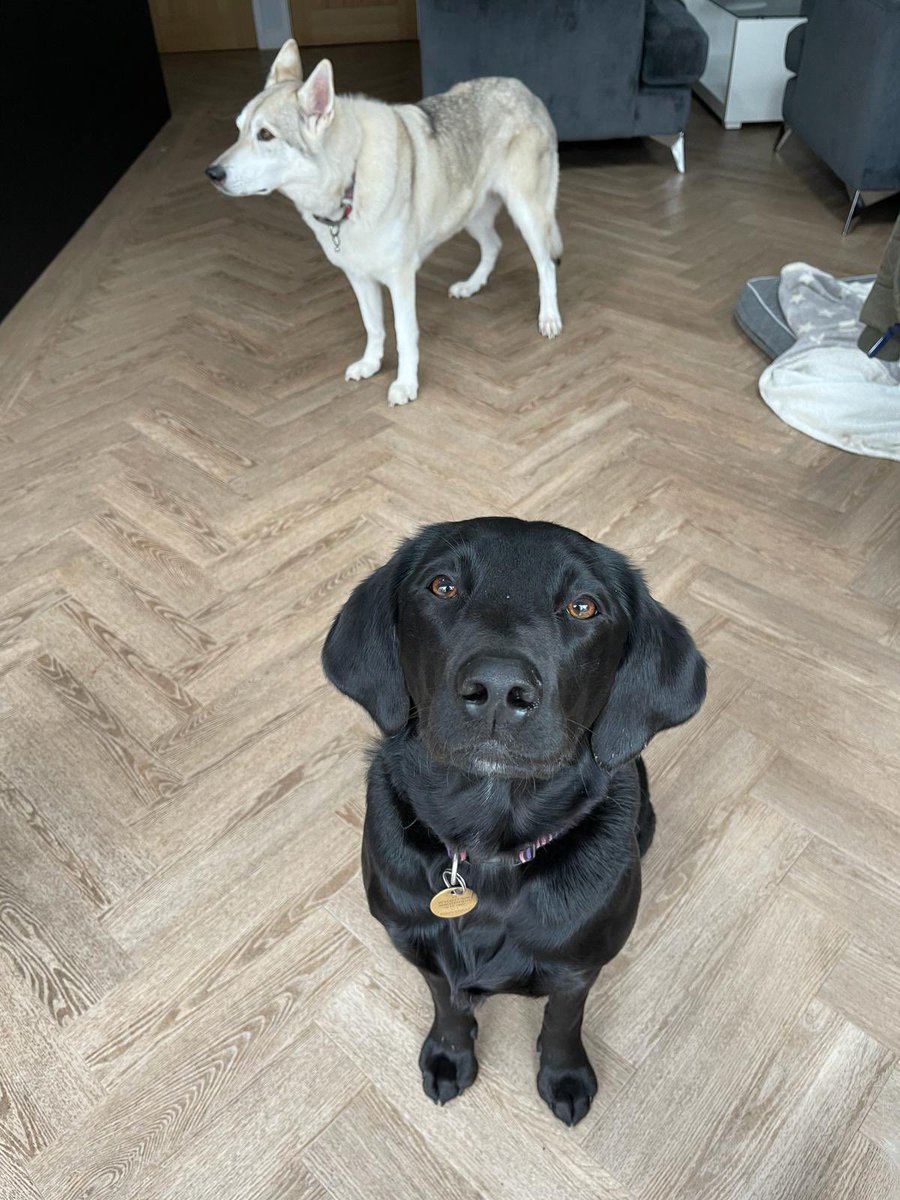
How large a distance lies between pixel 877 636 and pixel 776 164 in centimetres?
375

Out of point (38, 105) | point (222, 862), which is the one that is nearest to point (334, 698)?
point (222, 862)

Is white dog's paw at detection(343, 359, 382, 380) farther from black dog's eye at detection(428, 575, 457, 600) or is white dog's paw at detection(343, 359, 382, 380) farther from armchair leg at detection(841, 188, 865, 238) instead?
armchair leg at detection(841, 188, 865, 238)

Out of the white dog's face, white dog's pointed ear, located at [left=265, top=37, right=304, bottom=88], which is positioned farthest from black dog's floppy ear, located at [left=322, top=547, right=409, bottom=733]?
white dog's pointed ear, located at [left=265, top=37, right=304, bottom=88]

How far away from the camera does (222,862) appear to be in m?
1.61

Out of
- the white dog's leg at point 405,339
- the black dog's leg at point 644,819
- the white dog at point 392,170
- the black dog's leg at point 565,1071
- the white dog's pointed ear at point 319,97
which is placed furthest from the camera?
the white dog's leg at point 405,339

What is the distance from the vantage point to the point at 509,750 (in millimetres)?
905

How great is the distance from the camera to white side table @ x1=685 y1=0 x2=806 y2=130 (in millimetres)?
4678

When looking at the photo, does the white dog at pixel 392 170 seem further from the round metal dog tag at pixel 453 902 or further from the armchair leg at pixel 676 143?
the round metal dog tag at pixel 453 902

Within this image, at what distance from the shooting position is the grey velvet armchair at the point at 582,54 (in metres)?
4.02

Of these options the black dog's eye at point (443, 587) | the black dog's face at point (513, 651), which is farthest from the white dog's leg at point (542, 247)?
the black dog's eye at point (443, 587)

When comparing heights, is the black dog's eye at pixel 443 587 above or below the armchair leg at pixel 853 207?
above

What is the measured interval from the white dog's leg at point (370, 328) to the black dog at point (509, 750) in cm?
200

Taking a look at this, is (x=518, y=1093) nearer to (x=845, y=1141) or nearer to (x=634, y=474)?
(x=845, y=1141)

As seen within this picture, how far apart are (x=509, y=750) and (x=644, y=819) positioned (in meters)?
0.62
